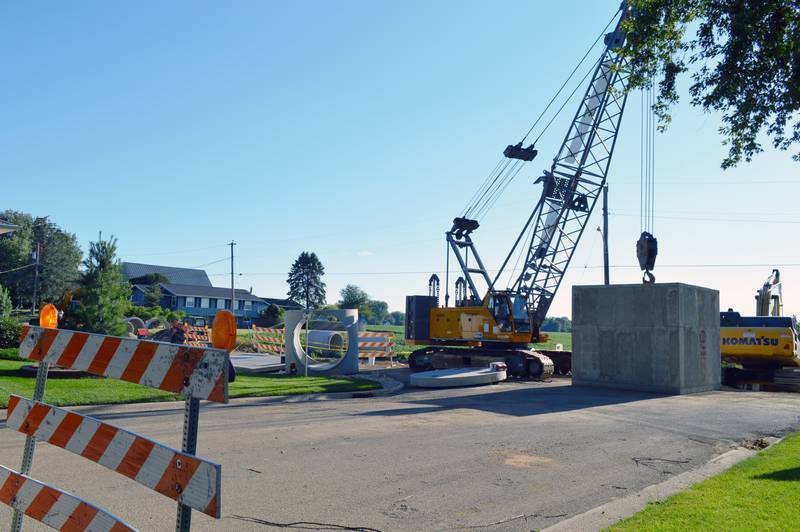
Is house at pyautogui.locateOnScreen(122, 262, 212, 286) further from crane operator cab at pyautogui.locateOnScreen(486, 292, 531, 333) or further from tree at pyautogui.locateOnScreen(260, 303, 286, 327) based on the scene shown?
crane operator cab at pyautogui.locateOnScreen(486, 292, 531, 333)

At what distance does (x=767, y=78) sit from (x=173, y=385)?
968 cm

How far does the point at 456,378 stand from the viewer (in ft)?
66.3

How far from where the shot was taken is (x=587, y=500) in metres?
6.80

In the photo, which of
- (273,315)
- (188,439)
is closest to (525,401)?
(188,439)

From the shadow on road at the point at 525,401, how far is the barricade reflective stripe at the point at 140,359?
9.00m

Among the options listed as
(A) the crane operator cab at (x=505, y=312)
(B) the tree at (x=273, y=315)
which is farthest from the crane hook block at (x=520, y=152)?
(B) the tree at (x=273, y=315)

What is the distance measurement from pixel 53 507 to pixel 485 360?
23.5m

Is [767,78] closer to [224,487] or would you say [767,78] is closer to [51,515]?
[224,487]

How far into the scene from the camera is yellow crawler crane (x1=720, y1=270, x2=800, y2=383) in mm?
24422

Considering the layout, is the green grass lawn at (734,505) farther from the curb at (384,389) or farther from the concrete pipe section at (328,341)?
the concrete pipe section at (328,341)

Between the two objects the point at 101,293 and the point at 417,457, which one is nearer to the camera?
the point at 417,457

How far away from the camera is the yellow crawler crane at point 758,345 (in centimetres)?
2442

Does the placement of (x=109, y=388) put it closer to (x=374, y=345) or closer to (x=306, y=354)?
(x=306, y=354)

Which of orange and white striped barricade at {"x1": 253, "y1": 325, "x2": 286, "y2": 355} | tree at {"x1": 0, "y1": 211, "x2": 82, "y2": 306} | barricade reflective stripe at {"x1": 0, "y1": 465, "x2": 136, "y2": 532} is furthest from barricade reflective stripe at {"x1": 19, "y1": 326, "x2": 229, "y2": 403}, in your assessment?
tree at {"x1": 0, "y1": 211, "x2": 82, "y2": 306}
